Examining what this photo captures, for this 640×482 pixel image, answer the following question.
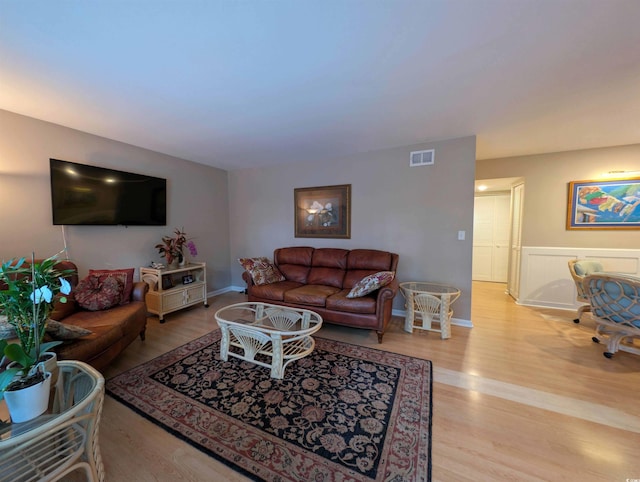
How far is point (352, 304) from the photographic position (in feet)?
8.86

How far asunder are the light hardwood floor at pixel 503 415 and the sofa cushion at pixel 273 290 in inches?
31.5

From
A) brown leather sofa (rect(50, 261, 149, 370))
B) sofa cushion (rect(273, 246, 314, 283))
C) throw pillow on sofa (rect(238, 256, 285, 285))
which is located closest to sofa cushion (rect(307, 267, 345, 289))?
sofa cushion (rect(273, 246, 314, 283))

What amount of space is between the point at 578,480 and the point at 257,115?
11.0 ft

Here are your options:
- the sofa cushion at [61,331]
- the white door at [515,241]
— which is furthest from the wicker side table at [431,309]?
the sofa cushion at [61,331]

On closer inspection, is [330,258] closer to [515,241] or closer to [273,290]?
[273,290]

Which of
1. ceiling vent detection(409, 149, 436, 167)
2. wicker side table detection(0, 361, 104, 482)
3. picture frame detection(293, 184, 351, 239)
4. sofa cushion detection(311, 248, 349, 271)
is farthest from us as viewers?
picture frame detection(293, 184, 351, 239)

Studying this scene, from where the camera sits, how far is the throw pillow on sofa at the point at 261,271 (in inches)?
135

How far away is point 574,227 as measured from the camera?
363 centimetres

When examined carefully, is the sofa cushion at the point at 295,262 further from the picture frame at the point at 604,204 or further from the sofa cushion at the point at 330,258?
the picture frame at the point at 604,204

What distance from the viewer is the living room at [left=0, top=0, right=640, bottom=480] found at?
7.88ft

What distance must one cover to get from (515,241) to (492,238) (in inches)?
47.4

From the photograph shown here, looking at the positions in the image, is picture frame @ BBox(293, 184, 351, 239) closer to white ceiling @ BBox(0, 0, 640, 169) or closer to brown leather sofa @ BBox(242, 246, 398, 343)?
brown leather sofa @ BBox(242, 246, 398, 343)

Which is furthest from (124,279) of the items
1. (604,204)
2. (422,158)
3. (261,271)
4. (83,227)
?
(604,204)

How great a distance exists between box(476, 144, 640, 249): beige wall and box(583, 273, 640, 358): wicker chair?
5.73 ft
